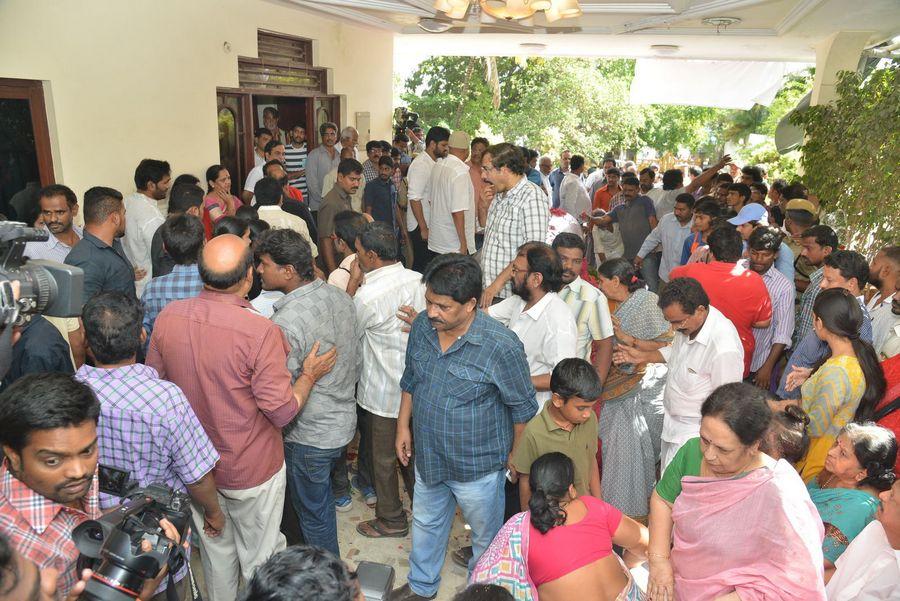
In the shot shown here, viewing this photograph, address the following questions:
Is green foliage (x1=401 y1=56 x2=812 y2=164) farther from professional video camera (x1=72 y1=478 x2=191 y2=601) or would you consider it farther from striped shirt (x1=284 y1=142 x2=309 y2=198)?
professional video camera (x1=72 y1=478 x2=191 y2=601)

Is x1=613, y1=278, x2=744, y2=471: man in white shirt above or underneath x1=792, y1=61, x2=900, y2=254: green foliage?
underneath

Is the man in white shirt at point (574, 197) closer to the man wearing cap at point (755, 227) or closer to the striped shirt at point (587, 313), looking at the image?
the man wearing cap at point (755, 227)

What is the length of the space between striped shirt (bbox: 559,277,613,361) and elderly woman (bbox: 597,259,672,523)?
0.19 meters

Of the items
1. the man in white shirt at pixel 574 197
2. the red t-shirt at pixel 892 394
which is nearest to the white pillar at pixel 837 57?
the man in white shirt at pixel 574 197

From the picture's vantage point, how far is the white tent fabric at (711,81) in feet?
43.0

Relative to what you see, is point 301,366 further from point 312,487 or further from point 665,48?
point 665,48

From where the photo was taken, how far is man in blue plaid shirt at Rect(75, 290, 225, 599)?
211cm

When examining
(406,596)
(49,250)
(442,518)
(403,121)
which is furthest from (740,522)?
(403,121)

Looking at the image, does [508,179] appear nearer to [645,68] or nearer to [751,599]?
[751,599]

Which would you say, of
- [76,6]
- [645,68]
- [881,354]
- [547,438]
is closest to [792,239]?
[881,354]

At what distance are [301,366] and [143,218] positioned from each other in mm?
2477

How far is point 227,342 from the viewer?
7.93ft

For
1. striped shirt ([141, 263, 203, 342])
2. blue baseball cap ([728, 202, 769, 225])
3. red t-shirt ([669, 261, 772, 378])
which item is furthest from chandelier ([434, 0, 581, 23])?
striped shirt ([141, 263, 203, 342])

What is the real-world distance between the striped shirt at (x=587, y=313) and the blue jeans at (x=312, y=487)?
1.35 metres
